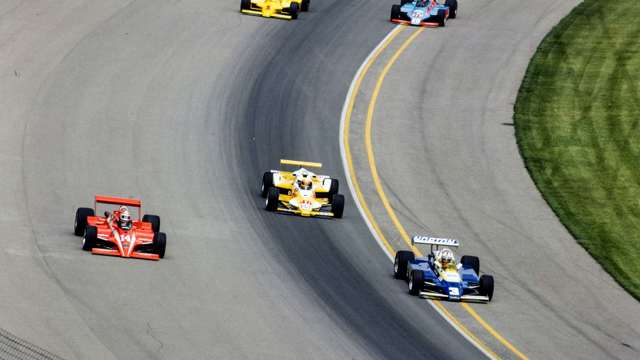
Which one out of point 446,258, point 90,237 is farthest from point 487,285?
point 90,237

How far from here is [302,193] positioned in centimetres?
4347

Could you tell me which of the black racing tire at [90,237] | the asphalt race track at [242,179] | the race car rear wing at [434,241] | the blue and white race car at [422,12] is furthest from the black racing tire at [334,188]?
the blue and white race car at [422,12]

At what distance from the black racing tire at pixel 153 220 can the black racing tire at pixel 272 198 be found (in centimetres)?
465

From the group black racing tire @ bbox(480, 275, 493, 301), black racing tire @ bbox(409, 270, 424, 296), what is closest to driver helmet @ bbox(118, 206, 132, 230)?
black racing tire @ bbox(409, 270, 424, 296)

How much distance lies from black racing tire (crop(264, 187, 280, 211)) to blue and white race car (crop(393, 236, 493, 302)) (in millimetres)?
5212

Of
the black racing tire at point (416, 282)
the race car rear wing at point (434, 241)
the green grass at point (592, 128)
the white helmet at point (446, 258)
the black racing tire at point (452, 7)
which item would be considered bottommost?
the black racing tire at point (416, 282)

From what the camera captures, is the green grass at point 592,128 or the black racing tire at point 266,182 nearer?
the black racing tire at point 266,182

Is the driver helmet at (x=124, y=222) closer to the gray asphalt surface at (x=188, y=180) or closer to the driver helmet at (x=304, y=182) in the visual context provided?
the gray asphalt surface at (x=188, y=180)

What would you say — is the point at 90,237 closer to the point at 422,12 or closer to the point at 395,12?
the point at 395,12

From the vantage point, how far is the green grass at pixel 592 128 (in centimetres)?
4466

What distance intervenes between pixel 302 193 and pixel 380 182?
4.41 metres

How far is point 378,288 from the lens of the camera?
3828 centimetres

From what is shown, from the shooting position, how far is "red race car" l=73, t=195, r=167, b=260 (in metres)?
37.7

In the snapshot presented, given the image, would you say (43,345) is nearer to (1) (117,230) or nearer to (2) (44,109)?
(1) (117,230)
